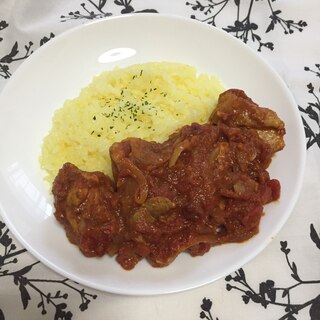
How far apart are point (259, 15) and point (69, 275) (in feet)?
12.6

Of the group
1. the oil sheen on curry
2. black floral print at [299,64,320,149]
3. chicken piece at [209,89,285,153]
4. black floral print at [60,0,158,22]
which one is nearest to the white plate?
the oil sheen on curry

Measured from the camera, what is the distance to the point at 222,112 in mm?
4098

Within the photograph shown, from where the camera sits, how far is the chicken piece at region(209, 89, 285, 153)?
13.2ft

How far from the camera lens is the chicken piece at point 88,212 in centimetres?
355

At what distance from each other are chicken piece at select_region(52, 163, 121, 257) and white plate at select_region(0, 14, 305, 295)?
0.52ft

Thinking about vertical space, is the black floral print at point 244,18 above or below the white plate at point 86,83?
above

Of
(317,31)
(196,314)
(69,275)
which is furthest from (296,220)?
(317,31)

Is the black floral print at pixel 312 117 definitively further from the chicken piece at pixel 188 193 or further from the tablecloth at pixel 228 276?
the chicken piece at pixel 188 193

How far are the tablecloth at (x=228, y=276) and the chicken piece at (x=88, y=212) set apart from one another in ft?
1.34

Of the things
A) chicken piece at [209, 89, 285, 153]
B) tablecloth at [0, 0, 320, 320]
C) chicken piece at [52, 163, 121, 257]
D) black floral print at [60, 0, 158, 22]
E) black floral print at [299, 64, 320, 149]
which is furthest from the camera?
black floral print at [60, 0, 158, 22]

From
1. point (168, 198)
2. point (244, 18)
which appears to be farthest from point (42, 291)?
point (244, 18)

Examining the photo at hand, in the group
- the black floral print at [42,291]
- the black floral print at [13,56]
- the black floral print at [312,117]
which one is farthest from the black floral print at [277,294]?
the black floral print at [13,56]

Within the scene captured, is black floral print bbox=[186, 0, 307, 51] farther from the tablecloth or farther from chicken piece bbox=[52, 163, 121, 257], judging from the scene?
chicken piece bbox=[52, 163, 121, 257]

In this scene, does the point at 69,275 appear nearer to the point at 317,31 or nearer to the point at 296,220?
the point at 296,220
